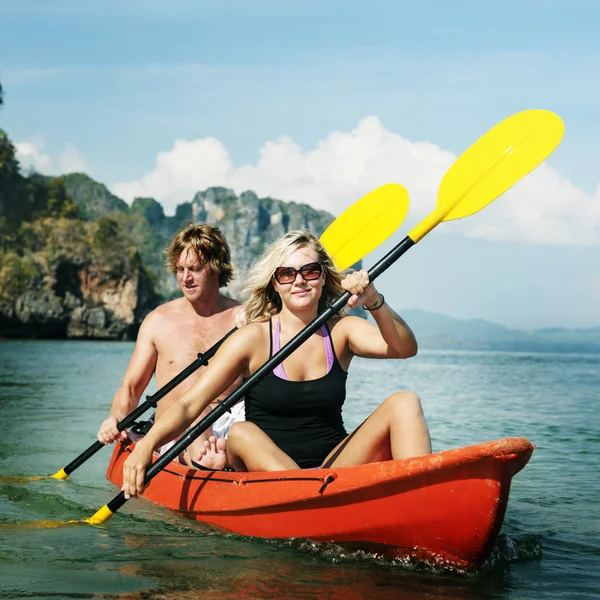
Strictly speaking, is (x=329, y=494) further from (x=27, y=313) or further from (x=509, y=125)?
(x=27, y=313)

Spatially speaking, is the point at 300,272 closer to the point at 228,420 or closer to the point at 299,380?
the point at 299,380

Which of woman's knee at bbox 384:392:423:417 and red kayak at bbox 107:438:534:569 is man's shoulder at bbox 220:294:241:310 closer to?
red kayak at bbox 107:438:534:569

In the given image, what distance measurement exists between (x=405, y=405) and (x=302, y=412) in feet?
1.93

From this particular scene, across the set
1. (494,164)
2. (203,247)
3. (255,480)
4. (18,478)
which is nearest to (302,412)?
(255,480)

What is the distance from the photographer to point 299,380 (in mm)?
4406

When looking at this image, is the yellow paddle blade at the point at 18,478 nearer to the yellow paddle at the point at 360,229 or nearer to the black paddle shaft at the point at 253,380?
the yellow paddle at the point at 360,229

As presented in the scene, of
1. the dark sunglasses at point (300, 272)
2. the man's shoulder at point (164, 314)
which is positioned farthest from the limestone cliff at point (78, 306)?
the dark sunglasses at point (300, 272)

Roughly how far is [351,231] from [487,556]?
2.59 meters

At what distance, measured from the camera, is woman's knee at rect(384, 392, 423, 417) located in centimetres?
409

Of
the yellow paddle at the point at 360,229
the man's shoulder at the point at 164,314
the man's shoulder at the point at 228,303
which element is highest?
the yellow paddle at the point at 360,229

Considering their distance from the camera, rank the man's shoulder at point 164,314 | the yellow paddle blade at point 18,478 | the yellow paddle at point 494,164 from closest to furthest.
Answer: the yellow paddle at point 494,164
the man's shoulder at point 164,314
the yellow paddle blade at point 18,478

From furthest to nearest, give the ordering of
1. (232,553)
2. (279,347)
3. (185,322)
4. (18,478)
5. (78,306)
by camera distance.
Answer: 1. (78,306)
2. (18,478)
3. (185,322)
4. (279,347)
5. (232,553)

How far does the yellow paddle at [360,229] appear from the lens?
561 cm

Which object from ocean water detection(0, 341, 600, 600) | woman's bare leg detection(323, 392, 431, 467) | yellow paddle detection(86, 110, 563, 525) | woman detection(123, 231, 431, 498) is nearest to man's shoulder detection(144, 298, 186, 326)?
ocean water detection(0, 341, 600, 600)
